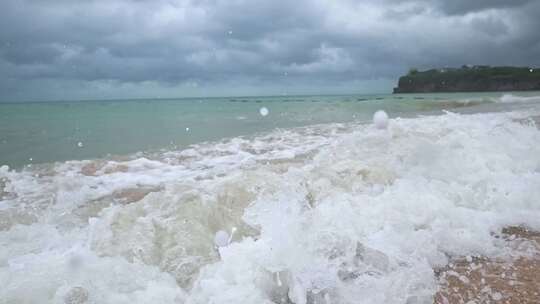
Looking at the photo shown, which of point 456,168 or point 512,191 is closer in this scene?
point 512,191

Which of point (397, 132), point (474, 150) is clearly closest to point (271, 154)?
point (397, 132)

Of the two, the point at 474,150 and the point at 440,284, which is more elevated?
the point at 474,150

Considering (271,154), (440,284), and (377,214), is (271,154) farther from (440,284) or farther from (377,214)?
(440,284)

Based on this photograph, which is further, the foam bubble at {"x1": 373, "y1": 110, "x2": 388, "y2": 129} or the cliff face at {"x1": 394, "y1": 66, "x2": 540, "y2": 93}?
the cliff face at {"x1": 394, "y1": 66, "x2": 540, "y2": 93}

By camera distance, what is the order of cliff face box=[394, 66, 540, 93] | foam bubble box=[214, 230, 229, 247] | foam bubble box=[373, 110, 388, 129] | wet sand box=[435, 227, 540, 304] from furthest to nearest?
cliff face box=[394, 66, 540, 93] < foam bubble box=[373, 110, 388, 129] < foam bubble box=[214, 230, 229, 247] < wet sand box=[435, 227, 540, 304]

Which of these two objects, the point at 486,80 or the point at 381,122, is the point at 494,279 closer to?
the point at 381,122

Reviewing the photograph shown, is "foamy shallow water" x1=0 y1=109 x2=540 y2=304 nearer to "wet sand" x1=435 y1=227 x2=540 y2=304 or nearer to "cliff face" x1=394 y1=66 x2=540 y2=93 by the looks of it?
"wet sand" x1=435 y1=227 x2=540 y2=304

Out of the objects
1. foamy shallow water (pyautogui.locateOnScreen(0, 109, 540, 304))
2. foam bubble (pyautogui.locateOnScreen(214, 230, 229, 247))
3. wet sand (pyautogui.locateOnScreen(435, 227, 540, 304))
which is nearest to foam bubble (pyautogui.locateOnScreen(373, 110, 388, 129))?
foamy shallow water (pyautogui.locateOnScreen(0, 109, 540, 304))

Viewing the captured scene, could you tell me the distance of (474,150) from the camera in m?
6.23

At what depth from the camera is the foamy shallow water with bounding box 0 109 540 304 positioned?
9.52ft

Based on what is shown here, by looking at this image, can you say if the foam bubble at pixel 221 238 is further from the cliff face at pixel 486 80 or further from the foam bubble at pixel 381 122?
the cliff face at pixel 486 80

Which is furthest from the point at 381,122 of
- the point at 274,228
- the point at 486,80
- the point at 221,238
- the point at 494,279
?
the point at 486,80

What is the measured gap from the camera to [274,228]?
149 inches

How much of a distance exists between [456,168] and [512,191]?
914 millimetres
